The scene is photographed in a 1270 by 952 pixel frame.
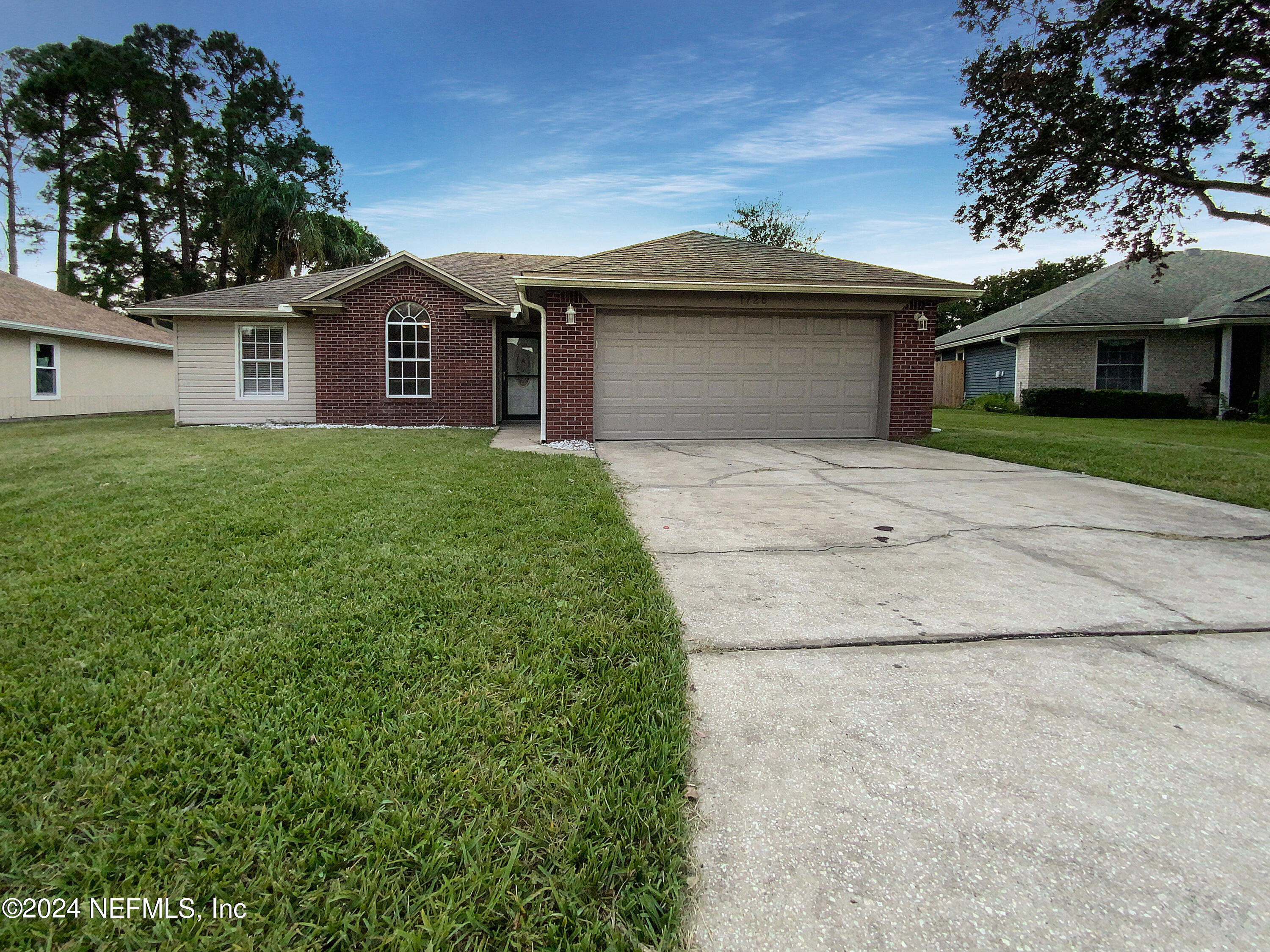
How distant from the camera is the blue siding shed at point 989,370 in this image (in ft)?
71.1

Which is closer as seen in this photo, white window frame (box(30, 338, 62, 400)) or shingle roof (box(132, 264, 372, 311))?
shingle roof (box(132, 264, 372, 311))

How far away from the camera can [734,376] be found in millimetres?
10617

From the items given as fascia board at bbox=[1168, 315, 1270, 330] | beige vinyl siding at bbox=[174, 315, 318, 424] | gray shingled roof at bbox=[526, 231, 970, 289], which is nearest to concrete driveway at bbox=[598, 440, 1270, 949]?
gray shingled roof at bbox=[526, 231, 970, 289]

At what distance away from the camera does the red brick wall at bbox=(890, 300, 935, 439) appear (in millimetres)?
10570

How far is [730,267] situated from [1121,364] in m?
16.1

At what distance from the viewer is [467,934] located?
1346 millimetres

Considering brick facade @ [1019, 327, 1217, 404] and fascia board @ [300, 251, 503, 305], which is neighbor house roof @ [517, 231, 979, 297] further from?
brick facade @ [1019, 327, 1217, 404]

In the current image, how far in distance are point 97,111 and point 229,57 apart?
6762 millimetres

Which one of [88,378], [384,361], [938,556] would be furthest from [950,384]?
[88,378]

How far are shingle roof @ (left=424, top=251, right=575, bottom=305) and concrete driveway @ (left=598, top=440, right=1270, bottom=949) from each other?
11473 mm

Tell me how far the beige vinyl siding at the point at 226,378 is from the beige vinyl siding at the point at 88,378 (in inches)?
132

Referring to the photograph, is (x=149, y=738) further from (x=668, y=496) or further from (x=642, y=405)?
(x=642, y=405)

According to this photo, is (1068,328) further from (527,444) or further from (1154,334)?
(527,444)

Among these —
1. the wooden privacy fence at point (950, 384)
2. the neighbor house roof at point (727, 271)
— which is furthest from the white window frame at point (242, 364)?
the wooden privacy fence at point (950, 384)
